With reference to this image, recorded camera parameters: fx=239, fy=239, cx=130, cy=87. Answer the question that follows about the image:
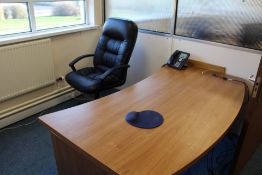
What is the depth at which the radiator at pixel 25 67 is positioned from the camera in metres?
2.49

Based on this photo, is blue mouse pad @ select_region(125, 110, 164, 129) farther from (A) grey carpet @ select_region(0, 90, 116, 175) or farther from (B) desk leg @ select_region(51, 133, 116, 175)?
(A) grey carpet @ select_region(0, 90, 116, 175)

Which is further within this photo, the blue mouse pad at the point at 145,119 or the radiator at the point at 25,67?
the radiator at the point at 25,67

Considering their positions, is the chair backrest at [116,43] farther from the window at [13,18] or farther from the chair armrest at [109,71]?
the window at [13,18]

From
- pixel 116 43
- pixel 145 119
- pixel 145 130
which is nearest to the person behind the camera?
pixel 145 130

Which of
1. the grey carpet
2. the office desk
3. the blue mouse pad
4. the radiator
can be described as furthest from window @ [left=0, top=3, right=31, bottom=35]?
the blue mouse pad

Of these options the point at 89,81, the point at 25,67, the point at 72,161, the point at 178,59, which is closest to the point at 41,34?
the point at 25,67

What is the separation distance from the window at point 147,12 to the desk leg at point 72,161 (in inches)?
71.1

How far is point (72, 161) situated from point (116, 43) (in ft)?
5.40

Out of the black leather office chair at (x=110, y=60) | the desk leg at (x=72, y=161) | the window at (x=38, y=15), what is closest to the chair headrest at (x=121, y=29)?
the black leather office chair at (x=110, y=60)

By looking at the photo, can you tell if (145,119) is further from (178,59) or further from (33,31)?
(33,31)

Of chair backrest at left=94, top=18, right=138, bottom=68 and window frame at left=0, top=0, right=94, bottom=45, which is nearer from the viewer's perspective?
window frame at left=0, top=0, right=94, bottom=45

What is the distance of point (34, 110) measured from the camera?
294 centimetres

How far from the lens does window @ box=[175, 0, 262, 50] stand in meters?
2.13

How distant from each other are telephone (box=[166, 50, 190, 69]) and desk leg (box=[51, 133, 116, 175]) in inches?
57.5
